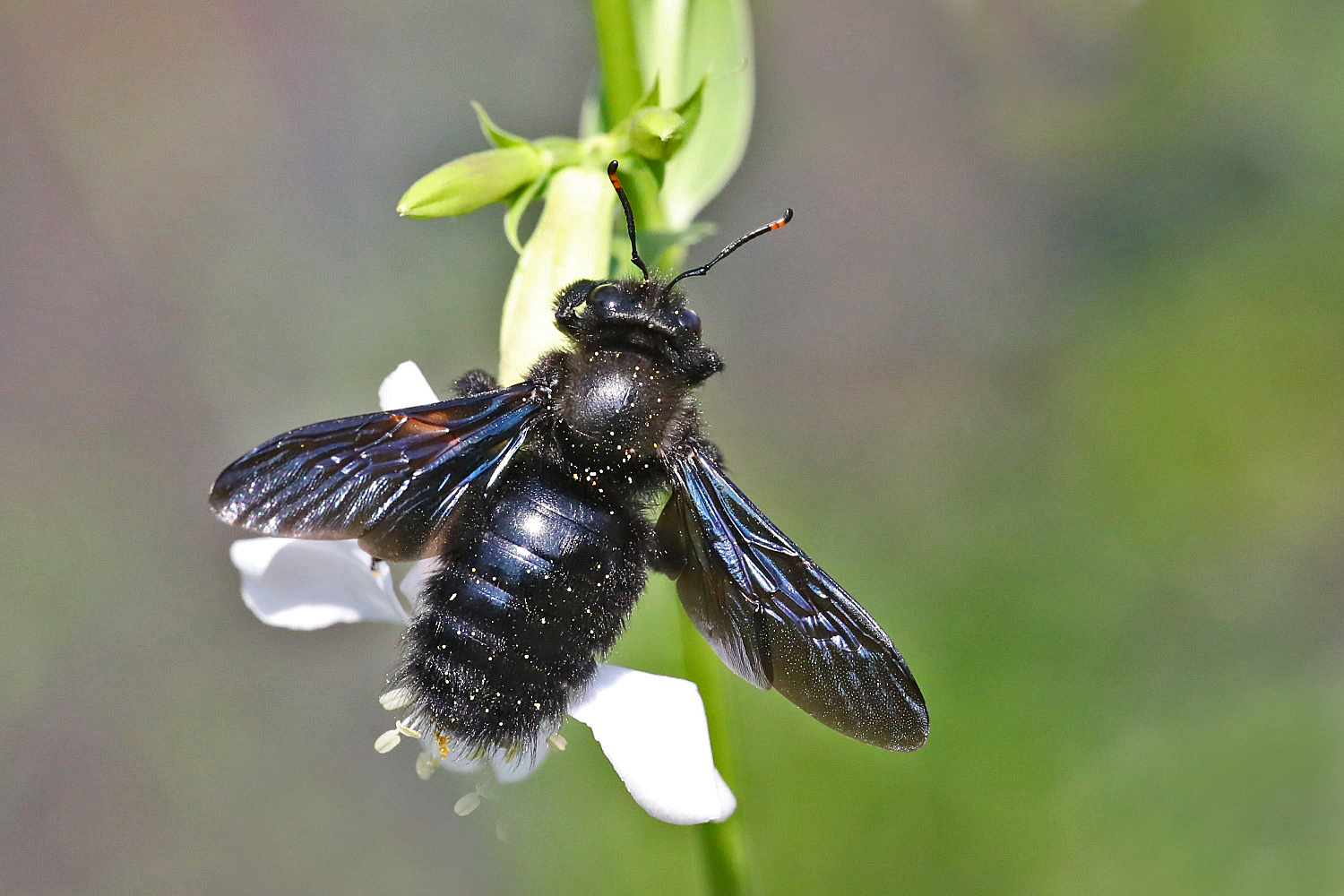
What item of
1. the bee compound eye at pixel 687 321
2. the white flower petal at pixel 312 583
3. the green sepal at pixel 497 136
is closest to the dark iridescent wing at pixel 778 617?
the bee compound eye at pixel 687 321

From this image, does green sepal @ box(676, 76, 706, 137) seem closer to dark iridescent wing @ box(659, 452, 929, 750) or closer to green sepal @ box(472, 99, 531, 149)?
green sepal @ box(472, 99, 531, 149)

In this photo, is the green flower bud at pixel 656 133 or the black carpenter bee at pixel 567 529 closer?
the black carpenter bee at pixel 567 529

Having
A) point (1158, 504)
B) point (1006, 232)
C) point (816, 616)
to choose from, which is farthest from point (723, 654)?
point (1006, 232)

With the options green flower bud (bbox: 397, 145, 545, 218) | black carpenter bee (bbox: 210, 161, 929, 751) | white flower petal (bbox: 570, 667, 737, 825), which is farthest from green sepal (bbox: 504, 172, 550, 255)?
white flower petal (bbox: 570, 667, 737, 825)

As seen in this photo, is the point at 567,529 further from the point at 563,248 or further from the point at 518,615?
the point at 563,248

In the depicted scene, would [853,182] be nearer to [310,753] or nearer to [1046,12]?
[1046,12]

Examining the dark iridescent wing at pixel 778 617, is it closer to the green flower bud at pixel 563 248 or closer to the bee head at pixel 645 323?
the bee head at pixel 645 323

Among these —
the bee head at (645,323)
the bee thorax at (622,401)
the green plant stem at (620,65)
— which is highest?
the green plant stem at (620,65)

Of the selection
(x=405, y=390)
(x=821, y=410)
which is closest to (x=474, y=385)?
(x=405, y=390)
